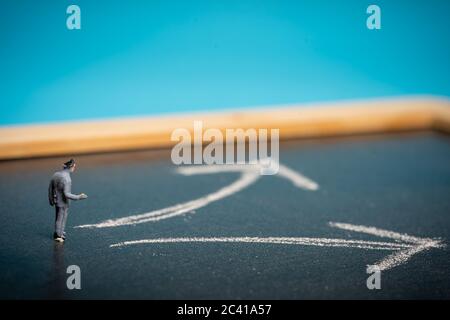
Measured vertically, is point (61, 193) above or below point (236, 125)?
below

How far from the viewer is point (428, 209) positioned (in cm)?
460

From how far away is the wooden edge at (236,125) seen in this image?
18.0 feet

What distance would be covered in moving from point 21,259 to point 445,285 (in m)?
2.29

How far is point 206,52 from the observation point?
684 centimetres

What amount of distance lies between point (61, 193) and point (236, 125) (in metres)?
2.69

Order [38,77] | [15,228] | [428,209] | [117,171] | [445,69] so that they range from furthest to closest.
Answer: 1. [445,69]
2. [38,77]
3. [117,171]
4. [428,209]
5. [15,228]

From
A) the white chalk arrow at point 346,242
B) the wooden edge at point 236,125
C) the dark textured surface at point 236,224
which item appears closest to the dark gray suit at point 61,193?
the dark textured surface at point 236,224

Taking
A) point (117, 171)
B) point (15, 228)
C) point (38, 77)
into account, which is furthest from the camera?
point (38, 77)

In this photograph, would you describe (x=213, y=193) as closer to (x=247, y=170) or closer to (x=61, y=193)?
(x=247, y=170)

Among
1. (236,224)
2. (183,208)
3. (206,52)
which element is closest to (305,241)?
(236,224)

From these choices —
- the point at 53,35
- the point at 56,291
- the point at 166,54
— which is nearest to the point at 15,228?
the point at 56,291

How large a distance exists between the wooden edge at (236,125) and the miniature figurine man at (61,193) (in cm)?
184

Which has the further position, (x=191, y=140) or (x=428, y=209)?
(x=191, y=140)

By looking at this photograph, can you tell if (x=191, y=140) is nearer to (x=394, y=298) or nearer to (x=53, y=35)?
(x=53, y=35)
